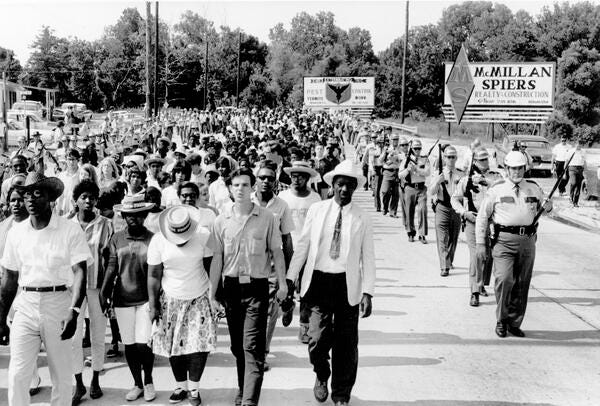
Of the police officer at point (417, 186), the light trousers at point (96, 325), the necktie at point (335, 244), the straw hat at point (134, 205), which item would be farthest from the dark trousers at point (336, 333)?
the police officer at point (417, 186)

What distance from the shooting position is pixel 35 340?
4.81 metres

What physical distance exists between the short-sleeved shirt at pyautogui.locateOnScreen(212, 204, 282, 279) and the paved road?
3.48ft

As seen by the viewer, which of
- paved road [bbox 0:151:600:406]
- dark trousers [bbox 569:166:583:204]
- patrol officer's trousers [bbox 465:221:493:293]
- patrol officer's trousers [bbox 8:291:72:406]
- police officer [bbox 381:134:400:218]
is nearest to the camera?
patrol officer's trousers [bbox 8:291:72:406]

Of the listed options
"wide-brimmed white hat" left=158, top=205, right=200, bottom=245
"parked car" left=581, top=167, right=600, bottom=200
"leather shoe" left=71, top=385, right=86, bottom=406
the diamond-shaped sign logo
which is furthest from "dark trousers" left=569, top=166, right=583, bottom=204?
"leather shoe" left=71, top=385, right=86, bottom=406

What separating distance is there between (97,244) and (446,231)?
19.1 feet

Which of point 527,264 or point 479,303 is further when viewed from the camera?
point 479,303

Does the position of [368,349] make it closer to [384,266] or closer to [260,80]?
[384,266]

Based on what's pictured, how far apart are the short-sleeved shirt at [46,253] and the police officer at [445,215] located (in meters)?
6.50

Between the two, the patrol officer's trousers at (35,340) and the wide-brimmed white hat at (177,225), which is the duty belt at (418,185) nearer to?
the wide-brimmed white hat at (177,225)

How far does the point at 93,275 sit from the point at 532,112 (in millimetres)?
32077

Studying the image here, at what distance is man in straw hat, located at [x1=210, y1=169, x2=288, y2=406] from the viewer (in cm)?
546

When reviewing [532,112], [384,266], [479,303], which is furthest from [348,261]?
[532,112]

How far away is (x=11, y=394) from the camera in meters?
4.73

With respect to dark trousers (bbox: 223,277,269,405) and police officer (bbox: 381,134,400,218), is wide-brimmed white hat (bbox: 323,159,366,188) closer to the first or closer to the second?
dark trousers (bbox: 223,277,269,405)
